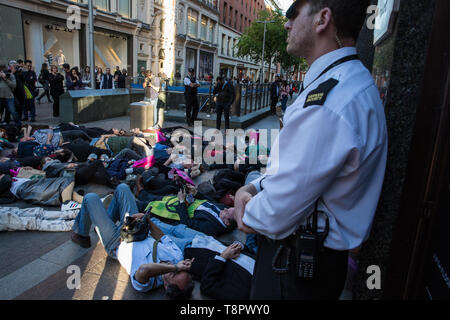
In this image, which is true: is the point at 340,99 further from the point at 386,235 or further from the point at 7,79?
the point at 7,79

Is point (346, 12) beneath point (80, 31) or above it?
beneath

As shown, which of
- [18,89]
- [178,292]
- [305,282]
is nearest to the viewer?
[305,282]

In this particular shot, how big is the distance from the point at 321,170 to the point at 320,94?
28 centimetres

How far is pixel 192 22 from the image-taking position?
118ft

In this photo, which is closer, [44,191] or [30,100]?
[44,191]

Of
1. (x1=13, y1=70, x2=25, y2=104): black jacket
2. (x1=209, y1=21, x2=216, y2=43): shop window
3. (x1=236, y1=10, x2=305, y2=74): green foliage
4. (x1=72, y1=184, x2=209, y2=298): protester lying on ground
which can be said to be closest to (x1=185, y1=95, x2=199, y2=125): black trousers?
Answer: (x1=13, y1=70, x2=25, y2=104): black jacket

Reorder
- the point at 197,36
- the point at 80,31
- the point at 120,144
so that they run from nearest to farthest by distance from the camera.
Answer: the point at 120,144, the point at 80,31, the point at 197,36

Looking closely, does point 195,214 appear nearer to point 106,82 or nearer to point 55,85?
point 55,85

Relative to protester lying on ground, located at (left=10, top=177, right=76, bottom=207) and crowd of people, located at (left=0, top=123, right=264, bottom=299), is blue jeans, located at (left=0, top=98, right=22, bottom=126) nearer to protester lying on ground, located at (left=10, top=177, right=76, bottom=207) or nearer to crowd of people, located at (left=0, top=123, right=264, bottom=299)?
crowd of people, located at (left=0, top=123, right=264, bottom=299)

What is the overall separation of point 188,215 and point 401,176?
9.31 ft

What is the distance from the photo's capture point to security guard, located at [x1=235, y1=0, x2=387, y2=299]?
1.06 meters

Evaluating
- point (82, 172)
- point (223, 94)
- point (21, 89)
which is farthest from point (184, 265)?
point (21, 89)

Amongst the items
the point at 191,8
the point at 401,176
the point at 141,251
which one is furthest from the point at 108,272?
the point at 191,8

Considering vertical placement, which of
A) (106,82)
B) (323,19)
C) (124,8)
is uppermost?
(124,8)
